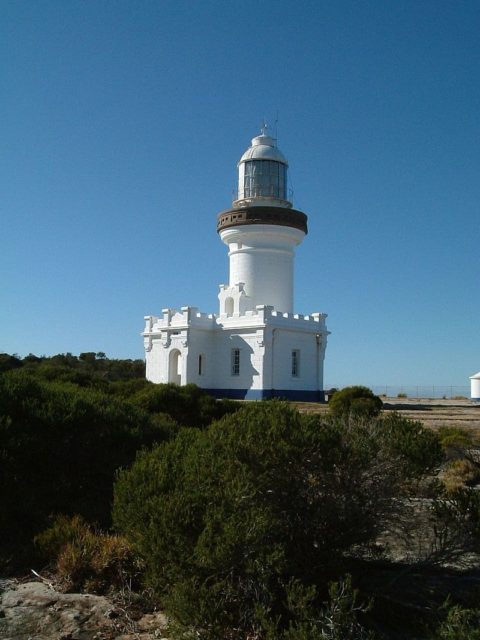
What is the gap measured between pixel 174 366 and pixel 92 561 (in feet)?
84.3

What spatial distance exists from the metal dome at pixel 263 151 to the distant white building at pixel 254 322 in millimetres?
54

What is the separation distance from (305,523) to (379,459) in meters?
0.78

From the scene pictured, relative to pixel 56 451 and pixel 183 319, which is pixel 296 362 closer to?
pixel 183 319

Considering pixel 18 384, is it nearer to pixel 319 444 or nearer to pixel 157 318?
pixel 319 444

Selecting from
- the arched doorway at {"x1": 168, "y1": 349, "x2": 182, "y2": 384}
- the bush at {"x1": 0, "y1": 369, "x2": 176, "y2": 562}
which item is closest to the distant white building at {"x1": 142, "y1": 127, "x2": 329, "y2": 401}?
the arched doorway at {"x1": 168, "y1": 349, "x2": 182, "y2": 384}

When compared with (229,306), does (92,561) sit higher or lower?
lower

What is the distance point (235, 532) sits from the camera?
4.21 meters

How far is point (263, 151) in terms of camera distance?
105 ft

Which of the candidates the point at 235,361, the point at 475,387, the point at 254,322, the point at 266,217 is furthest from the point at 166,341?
the point at 475,387

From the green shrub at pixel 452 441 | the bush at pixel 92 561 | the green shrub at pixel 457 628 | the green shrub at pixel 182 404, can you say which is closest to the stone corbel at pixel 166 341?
the green shrub at pixel 182 404

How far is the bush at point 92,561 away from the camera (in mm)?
5398

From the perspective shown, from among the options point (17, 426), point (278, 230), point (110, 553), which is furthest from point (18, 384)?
point (278, 230)

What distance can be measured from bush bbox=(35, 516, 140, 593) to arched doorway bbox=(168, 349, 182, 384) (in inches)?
974

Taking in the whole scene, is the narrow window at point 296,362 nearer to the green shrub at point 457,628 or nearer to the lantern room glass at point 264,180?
the lantern room glass at point 264,180
